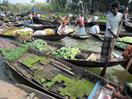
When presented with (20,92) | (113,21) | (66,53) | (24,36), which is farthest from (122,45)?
(20,92)

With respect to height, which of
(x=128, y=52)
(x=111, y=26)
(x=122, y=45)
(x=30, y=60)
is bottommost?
(x=122, y=45)

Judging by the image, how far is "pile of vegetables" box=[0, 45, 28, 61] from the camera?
25.4 ft

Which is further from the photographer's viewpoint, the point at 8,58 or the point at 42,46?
the point at 42,46

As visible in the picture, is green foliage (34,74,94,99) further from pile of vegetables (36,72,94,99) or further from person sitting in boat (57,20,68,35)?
person sitting in boat (57,20,68,35)

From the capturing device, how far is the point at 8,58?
7.66 m

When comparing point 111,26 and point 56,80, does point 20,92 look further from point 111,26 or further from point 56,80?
point 111,26

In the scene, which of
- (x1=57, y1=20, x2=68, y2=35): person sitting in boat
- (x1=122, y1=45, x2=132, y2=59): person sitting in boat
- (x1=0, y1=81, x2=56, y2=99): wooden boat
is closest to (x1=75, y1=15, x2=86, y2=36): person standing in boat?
(x1=57, y1=20, x2=68, y2=35): person sitting in boat

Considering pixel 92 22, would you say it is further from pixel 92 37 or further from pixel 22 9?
pixel 22 9

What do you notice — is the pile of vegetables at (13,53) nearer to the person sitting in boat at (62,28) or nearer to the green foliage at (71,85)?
the green foliage at (71,85)

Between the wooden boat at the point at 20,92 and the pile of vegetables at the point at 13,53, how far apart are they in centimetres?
198

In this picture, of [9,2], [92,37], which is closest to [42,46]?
[92,37]

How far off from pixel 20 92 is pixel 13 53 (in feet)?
9.00

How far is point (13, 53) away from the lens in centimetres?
798

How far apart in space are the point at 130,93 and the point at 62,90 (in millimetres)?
2962
